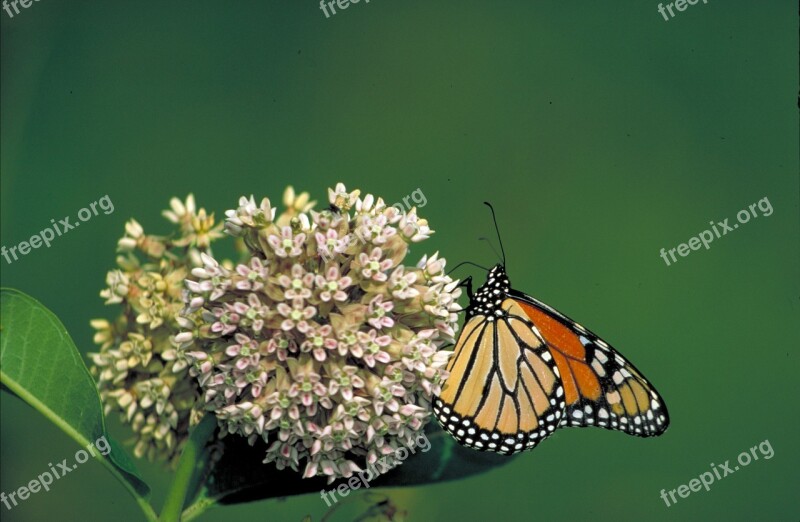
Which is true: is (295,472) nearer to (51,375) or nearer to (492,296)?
(51,375)

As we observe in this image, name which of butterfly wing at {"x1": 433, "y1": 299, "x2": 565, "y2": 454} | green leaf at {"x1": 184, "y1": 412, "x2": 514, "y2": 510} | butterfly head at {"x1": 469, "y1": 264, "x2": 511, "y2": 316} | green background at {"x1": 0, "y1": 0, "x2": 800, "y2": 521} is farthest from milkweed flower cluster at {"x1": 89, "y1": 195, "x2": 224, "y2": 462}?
green background at {"x1": 0, "y1": 0, "x2": 800, "y2": 521}

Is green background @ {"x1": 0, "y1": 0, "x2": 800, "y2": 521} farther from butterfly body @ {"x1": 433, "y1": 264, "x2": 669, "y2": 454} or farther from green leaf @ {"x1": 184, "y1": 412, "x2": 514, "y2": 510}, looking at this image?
green leaf @ {"x1": 184, "y1": 412, "x2": 514, "y2": 510}

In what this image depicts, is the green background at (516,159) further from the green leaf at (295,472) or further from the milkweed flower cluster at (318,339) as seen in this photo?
the milkweed flower cluster at (318,339)

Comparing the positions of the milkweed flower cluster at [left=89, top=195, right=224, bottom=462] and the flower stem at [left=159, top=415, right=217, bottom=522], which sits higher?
the milkweed flower cluster at [left=89, top=195, right=224, bottom=462]

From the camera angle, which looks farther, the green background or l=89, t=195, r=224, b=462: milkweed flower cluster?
the green background

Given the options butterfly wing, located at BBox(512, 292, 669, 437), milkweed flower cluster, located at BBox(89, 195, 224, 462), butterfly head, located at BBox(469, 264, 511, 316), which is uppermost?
milkweed flower cluster, located at BBox(89, 195, 224, 462)

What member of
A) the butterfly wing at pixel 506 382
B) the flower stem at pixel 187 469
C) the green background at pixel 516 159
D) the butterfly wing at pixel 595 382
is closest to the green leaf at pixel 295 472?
the flower stem at pixel 187 469

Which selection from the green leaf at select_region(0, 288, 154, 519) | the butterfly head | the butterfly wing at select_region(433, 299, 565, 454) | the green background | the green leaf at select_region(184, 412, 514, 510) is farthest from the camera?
the green background

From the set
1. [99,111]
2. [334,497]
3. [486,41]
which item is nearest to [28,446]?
[99,111]
